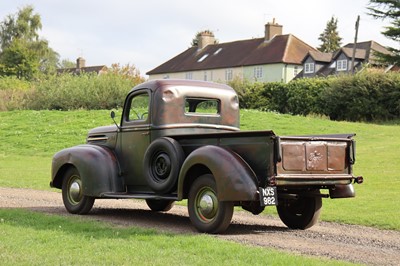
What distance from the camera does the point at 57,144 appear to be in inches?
1180

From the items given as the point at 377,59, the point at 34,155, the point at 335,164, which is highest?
the point at 377,59

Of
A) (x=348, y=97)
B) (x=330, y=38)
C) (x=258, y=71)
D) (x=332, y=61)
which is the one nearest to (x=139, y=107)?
(x=348, y=97)

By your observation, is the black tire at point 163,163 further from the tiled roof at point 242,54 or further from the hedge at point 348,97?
the tiled roof at point 242,54

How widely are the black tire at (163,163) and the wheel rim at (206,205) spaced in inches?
24.1

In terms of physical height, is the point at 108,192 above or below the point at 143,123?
below

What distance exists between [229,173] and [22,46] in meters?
71.5

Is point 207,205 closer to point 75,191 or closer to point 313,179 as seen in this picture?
point 313,179

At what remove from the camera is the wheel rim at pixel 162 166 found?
1020 cm

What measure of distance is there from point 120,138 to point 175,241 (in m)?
3.72

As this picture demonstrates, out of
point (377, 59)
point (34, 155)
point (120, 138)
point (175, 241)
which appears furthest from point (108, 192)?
point (377, 59)

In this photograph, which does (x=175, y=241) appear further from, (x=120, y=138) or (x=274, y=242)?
(x=120, y=138)

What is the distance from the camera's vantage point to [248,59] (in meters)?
72.5

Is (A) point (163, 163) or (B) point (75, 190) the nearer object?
(A) point (163, 163)

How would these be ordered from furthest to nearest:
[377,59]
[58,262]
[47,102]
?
[377,59] → [47,102] → [58,262]
